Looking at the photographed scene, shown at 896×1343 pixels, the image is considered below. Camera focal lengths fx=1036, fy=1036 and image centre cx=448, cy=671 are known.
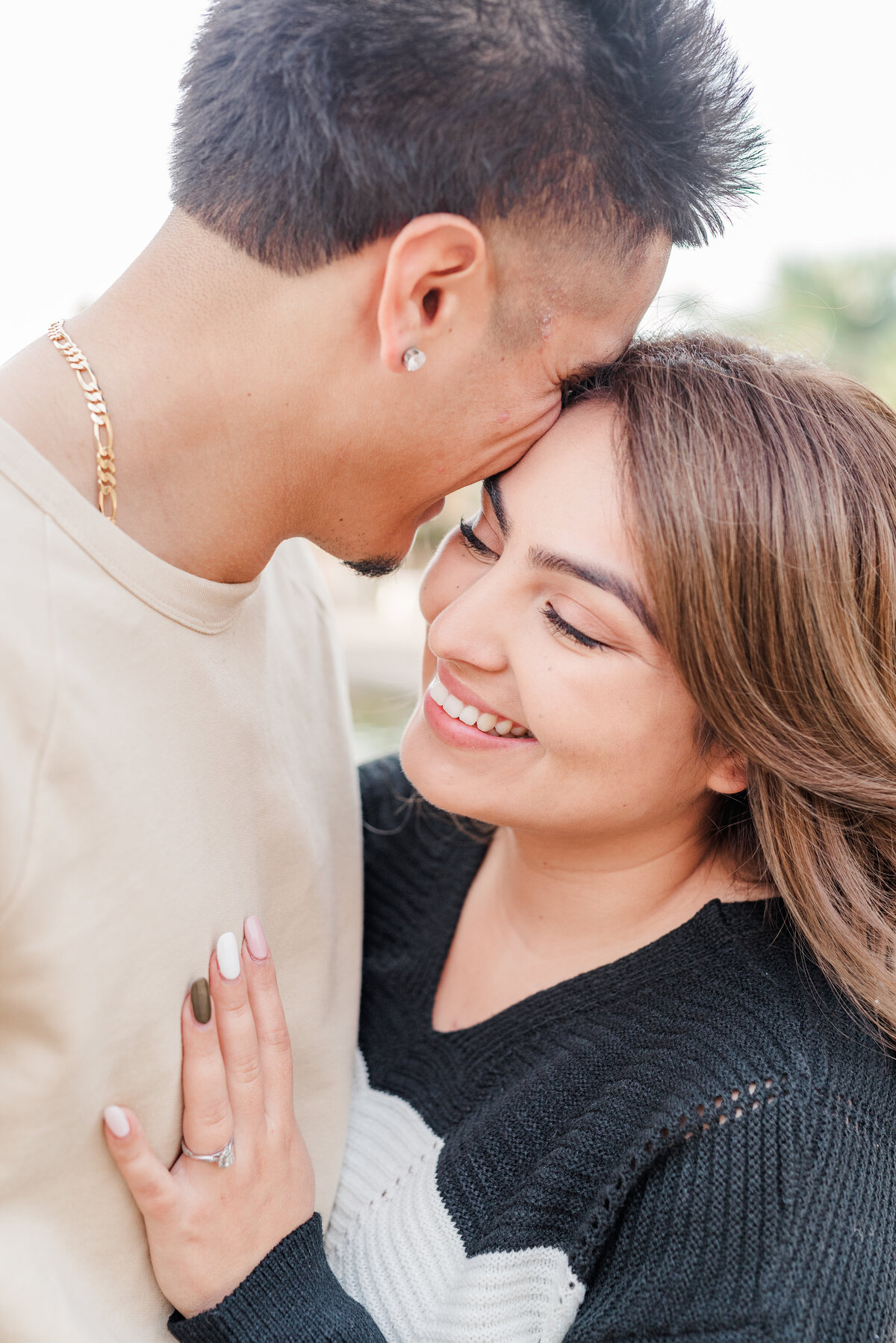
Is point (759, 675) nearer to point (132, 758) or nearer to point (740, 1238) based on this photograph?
point (740, 1238)

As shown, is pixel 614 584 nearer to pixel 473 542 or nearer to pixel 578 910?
pixel 473 542

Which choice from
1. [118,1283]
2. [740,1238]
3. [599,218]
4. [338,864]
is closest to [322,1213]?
[118,1283]

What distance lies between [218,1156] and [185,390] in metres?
1.04

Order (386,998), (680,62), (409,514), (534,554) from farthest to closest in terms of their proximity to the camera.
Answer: (386,998) < (409,514) < (534,554) < (680,62)

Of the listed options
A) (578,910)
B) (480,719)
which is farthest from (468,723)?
(578,910)

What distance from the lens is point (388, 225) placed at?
1346 millimetres

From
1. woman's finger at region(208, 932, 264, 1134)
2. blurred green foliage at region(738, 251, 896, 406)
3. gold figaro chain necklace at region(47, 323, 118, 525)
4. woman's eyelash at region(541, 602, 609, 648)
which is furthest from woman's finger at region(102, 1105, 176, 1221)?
blurred green foliage at region(738, 251, 896, 406)

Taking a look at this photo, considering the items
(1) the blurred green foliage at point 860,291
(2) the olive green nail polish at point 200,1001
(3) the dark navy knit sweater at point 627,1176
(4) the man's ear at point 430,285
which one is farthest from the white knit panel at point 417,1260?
(1) the blurred green foliage at point 860,291

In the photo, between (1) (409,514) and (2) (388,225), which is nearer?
(2) (388,225)

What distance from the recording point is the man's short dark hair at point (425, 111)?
1.28 metres

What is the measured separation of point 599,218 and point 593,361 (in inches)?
9.8

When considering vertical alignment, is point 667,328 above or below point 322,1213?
above

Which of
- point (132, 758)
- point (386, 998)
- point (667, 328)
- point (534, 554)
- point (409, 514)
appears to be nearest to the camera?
point (132, 758)

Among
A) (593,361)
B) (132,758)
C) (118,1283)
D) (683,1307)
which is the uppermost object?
(593,361)
